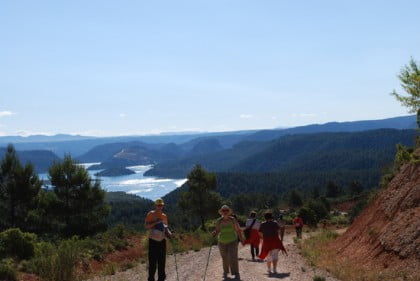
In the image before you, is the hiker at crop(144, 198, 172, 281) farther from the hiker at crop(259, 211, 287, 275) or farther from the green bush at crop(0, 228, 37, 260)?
the green bush at crop(0, 228, 37, 260)

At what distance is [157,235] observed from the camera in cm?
1028

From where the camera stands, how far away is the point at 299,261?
16.9m

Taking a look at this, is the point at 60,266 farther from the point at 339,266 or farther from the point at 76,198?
the point at 76,198

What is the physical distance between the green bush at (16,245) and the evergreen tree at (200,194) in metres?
33.7

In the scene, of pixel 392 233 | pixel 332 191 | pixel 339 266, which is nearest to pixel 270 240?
pixel 339 266

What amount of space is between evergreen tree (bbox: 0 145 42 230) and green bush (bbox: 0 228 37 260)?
20.8 metres

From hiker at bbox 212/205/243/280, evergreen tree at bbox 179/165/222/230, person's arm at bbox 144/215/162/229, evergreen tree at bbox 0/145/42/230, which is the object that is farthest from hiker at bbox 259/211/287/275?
evergreen tree at bbox 179/165/222/230

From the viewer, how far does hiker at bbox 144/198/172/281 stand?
1031 cm

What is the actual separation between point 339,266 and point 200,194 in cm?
3918

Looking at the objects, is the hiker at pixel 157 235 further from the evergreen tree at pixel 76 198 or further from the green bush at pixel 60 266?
the evergreen tree at pixel 76 198

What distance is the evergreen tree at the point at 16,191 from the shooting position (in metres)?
39.6

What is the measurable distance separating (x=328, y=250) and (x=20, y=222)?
29.7 meters

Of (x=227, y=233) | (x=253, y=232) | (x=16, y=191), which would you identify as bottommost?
(x=16, y=191)

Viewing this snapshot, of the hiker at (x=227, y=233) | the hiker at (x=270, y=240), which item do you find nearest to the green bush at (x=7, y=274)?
the hiker at (x=227, y=233)
